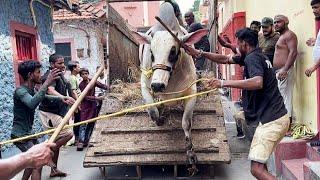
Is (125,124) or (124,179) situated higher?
(125,124)

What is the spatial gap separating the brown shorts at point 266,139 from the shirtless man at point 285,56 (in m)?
1.92

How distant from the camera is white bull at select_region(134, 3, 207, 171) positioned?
16.6 ft

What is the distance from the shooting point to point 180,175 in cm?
625

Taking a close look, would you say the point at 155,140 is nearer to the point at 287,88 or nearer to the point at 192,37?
the point at 192,37

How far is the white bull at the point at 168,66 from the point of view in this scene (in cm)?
507

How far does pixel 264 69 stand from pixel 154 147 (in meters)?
2.29

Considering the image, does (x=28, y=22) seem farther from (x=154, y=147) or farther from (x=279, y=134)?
(x=279, y=134)

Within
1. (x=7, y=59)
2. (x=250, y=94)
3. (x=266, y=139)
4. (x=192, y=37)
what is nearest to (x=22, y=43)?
(x=7, y=59)

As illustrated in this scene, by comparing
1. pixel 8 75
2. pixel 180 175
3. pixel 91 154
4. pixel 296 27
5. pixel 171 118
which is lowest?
pixel 180 175

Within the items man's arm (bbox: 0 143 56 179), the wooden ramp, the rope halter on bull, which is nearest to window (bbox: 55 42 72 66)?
the wooden ramp

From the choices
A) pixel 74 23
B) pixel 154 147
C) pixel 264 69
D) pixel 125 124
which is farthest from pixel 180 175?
pixel 74 23

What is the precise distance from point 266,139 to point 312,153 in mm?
1394

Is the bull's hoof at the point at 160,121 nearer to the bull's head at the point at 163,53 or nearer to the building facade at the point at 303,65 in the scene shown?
the bull's head at the point at 163,53

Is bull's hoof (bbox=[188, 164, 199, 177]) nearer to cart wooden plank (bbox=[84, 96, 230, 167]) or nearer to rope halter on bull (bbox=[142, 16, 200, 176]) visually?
rope halter on bull (bbox=[142, 16, 200, 176])
